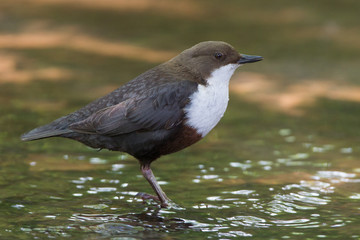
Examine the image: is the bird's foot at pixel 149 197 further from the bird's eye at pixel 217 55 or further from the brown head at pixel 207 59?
the bird's eye at pixel 217 55

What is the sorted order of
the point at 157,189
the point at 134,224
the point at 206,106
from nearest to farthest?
the point at 134,224 < the point at 206,106 < the point at 157,189

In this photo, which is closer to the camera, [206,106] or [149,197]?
[206,106]

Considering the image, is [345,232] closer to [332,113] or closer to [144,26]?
[332,113]

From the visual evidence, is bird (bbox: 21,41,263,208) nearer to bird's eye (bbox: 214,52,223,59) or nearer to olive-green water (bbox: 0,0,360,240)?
bird's eye (bbox: 214,52,223,59)

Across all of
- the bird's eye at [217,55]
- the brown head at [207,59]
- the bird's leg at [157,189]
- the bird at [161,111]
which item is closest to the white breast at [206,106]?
the bird at [161,111]

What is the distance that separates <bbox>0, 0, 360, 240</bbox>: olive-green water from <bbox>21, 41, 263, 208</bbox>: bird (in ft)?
1.40

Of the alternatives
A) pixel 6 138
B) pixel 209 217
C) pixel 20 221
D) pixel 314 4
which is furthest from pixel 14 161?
pixel 314 4

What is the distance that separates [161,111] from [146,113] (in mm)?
100

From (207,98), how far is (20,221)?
55.2 inches

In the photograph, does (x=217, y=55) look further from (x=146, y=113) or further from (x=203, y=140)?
(x=203, y=140)

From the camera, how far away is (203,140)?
6.45m

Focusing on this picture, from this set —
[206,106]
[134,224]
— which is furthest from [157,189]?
[206,106]

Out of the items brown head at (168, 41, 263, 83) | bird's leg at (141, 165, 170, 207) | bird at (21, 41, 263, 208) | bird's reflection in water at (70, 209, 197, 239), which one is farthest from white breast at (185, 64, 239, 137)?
bird's reflection in water at (70, 209, 197, 239)

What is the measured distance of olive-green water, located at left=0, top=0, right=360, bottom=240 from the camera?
14.8 ft
